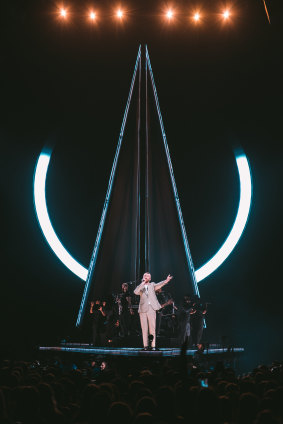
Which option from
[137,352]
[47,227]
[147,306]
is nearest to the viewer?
[137,352]

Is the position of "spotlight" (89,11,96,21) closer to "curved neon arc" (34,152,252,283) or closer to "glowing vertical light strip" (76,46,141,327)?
"glowing vertical light strip" (76,46,141,327)

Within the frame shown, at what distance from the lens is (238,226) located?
10.6 m

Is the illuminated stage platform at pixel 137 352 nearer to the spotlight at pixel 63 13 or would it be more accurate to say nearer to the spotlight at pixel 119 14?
the spotlight at pixel 63 13

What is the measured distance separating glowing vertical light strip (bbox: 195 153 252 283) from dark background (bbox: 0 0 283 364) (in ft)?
0.48

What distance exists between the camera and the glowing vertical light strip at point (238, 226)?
1056cm

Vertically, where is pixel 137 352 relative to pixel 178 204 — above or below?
below

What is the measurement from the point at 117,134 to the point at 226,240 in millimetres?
3814

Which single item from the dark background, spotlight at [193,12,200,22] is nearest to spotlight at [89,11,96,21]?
the dark background

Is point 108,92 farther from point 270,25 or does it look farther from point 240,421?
point 240,421

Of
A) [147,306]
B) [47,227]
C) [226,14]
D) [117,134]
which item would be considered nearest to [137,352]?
[147,306]

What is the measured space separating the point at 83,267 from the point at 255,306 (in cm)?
417

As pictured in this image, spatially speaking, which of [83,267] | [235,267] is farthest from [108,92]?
[235,267]

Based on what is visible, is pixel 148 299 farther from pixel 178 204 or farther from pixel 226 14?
pixel 226 14

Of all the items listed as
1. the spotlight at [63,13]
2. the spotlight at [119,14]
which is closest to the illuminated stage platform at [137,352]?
the spotlight at [63,13]
